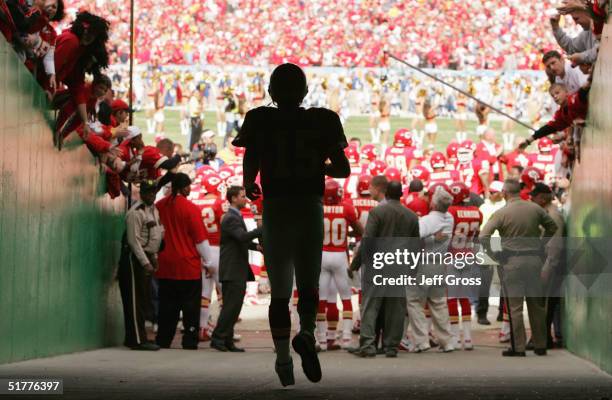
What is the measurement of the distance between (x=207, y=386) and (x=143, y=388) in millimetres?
395

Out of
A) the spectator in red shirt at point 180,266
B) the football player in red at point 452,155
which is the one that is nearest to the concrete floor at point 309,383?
the spectator in red shirt at point 180,266

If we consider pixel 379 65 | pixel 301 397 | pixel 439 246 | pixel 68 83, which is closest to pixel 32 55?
pixel 68 83

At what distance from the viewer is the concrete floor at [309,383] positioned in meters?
6.18

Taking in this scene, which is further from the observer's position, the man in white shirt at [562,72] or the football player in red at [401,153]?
the football player in red at [401,153]

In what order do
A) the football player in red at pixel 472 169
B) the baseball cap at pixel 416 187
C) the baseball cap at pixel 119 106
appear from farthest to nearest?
1. the football player in red at pixel 472 169
2. the baseball cap at pixel 416 187
3. the baseball cap at pixel 119 106

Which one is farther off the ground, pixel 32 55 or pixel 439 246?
pixel 32 55

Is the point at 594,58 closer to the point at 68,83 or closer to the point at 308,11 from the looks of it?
the point at 68,83

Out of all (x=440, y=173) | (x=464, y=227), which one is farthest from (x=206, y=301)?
(x=440, y=173)

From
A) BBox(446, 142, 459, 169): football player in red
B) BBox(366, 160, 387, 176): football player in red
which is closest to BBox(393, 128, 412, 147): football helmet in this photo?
BBox(446, 142, 459, 169): football player in red

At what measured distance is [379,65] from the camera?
46750 mm

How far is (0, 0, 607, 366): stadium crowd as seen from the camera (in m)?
10.0

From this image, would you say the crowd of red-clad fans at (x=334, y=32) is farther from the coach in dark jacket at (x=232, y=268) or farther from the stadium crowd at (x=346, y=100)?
the coach in dark jacket at (x=232, y=268)

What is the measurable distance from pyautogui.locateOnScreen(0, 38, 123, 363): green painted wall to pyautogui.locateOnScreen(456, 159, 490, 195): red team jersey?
1169cm

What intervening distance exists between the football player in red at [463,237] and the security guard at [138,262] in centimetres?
325
